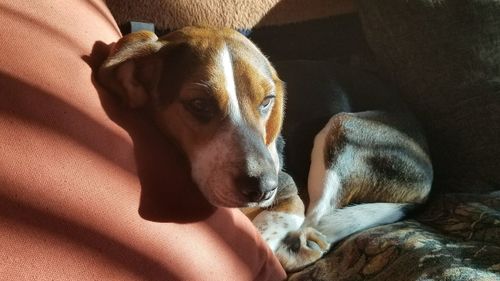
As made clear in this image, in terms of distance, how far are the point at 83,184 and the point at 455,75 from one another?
1.54 metres

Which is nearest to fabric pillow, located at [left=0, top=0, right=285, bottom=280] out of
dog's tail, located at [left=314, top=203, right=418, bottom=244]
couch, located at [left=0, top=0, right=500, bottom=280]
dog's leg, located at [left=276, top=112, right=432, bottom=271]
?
couch, located at [left=0, top=0, right=500, bottom=280]

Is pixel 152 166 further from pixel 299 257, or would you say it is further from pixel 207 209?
pixel 299 257

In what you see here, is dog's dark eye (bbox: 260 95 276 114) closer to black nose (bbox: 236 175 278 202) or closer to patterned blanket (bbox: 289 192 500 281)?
black nose (bbox: 236 175 278 202)

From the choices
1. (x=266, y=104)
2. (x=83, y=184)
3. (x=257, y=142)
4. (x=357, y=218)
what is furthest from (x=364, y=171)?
(x=83, y=184)

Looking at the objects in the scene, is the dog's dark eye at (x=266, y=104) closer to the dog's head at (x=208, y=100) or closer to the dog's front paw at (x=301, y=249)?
the dog's head at (x=208, y=100)

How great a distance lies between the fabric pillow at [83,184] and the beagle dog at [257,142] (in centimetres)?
8

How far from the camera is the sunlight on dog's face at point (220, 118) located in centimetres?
134

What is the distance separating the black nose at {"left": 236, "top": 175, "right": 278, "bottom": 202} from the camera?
1.32 meters

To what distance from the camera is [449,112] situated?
6.93ft

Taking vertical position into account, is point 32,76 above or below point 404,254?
above

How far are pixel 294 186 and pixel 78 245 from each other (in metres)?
1.10

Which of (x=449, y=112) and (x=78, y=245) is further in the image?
(x=449, y=112)

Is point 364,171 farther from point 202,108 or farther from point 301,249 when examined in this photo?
point 202,108

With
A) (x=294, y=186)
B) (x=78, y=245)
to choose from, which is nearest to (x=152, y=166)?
(x=78, y=245)
